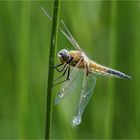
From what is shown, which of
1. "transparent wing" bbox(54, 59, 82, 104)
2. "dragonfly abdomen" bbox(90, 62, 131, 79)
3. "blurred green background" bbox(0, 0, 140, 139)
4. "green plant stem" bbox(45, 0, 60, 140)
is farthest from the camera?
"blurred green background" bbox(0, 0, 140, 139)

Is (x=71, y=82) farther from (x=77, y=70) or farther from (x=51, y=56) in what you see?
(x=51, y=56)

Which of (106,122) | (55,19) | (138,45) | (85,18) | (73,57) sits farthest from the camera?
(85,18)

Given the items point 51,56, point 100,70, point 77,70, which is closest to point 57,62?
point 100,70

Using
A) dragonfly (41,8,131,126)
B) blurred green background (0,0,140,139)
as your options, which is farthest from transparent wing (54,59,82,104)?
blurred green background (0,0,140,139)

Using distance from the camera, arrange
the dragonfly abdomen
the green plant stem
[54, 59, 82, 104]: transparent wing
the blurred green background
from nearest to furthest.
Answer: the green plant stem, [54, 59, 82, 104]: transparent wing, the dragonfly abdomen, the blurred green background

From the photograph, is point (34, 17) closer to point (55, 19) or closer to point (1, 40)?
point (1, 40)

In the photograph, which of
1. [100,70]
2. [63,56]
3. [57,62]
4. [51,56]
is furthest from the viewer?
[57,62]

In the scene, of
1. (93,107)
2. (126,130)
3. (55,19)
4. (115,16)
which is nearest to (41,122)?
(93,107)

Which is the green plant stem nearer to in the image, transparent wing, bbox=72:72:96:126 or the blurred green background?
transparent wing, bbox=72:72:96:126
